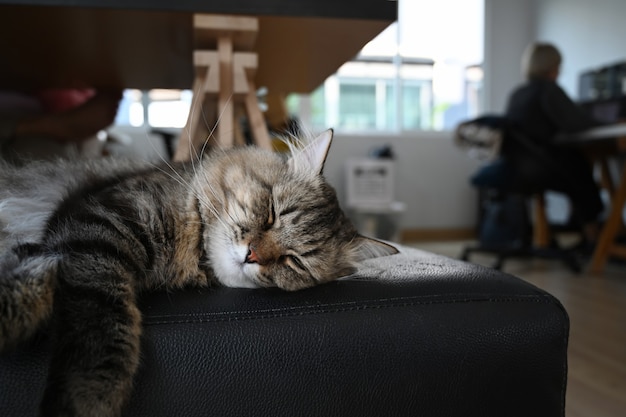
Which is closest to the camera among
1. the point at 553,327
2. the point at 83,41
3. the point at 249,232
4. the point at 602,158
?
the point at 553,327

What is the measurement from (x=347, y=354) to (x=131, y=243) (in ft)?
1.25

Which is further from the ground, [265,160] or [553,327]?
[265,160]

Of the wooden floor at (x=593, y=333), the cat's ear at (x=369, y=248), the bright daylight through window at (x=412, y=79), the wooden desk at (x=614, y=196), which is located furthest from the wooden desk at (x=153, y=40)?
the bright daylight through window at (x=412, y=79)

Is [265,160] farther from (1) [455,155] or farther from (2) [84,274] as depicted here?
(1) [455,155]

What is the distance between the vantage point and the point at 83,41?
1577mm

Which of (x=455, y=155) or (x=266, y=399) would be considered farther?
(x=455, y=155)

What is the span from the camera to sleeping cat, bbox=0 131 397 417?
618mm

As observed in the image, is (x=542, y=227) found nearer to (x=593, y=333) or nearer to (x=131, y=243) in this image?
(x=593, y=333)

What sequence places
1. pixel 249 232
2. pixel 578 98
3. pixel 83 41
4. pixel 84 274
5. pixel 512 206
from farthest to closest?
1. pixel 578 98
2. pixel 512 206
3. pixel 83 41
4. pixel 249 232
5. pixel 84 274

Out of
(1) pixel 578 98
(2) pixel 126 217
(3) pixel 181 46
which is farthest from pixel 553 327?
(1) pixel 578 98

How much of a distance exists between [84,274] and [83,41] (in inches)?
46.0

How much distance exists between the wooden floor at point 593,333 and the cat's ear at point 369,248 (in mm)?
717

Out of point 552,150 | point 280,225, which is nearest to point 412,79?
point 552,150

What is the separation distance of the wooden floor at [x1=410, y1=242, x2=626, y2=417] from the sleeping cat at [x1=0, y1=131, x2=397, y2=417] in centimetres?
85
